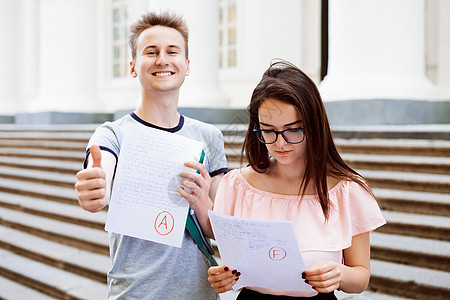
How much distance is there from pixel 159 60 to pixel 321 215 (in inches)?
29.2

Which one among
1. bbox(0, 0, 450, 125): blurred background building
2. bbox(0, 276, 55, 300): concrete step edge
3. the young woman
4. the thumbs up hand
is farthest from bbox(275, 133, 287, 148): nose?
bbox(0, 276, 55, 300): concrete step edge

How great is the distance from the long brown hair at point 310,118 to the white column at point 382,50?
4.81 meters

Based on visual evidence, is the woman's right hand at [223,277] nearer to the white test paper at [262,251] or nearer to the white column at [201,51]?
the white test paper at [262,251]

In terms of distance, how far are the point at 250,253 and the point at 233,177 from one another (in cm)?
33

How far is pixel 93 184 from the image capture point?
1.45 meters

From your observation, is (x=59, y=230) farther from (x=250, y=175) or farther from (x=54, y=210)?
(x=250, y=175)

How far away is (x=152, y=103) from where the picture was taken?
176 centimetres

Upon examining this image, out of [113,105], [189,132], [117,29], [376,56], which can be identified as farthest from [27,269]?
[117,29]

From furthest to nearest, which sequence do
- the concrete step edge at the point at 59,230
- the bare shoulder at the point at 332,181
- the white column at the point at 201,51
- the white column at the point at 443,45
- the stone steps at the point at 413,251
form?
the white column at the point at 443,45, the white column at the point at 201,51, the concrete step edge at the point at 59,230, the stone steps at the point at 413,251, the bare shoulder at the point at 332,181

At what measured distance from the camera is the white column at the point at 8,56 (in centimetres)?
1420

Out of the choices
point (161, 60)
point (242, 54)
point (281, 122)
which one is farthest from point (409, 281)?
point (242, 54)

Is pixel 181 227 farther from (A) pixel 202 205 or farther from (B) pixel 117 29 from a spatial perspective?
(B) pixel 117 29

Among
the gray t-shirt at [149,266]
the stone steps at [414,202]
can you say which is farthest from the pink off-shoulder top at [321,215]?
the stone steps at [414,202]

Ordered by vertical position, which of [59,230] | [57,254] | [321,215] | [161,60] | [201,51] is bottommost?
[57,254]
